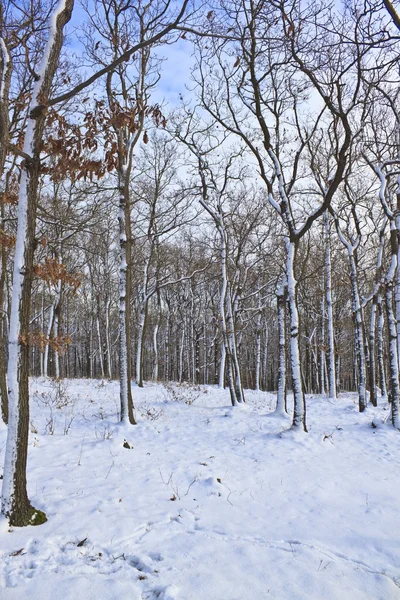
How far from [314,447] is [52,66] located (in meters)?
→ 8.45

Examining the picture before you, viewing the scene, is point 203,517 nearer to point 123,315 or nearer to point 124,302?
point 123,315

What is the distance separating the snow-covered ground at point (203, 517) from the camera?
3064mm

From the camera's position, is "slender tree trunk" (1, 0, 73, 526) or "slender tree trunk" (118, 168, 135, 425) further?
"slender tree trunk" (118, 168, 135, 425)

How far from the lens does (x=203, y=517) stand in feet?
14.4

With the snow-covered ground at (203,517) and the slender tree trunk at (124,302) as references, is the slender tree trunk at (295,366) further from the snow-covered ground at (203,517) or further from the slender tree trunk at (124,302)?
the slender tree trunk at (124,302)

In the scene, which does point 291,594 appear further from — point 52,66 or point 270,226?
point 270,226

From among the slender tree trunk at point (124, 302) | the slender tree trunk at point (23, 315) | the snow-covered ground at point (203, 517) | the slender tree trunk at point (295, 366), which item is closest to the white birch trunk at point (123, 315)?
the slender tree trunk at point (124, 302)

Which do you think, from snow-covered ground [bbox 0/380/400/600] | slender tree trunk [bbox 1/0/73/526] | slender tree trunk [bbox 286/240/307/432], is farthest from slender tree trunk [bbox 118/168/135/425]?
slender tree trunk [bbox 1/0/73/526]

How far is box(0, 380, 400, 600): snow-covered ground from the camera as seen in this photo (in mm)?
3064

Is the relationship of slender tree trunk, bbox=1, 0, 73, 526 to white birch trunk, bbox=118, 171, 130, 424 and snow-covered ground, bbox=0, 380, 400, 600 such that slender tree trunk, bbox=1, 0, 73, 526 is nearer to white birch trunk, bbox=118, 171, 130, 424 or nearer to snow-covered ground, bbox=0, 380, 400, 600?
snow-covered ground, bbox=0, 380, 400, 600

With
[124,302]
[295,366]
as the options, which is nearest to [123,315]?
[124,302]

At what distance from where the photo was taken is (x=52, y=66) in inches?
169

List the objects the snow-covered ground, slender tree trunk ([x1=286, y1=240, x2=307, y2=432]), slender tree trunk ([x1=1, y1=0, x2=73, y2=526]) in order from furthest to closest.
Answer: slender tree trunk ([x1=286, y1=240, x2=307, y2=432]) < slender tree trunk ([x1=1, y1=0, x2=73, y2=526]) < the snow-covered ground

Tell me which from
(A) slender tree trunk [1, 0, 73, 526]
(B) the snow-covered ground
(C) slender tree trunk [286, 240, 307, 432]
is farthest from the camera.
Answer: (C) slender tree trunk [286, 240, 307, 432]
